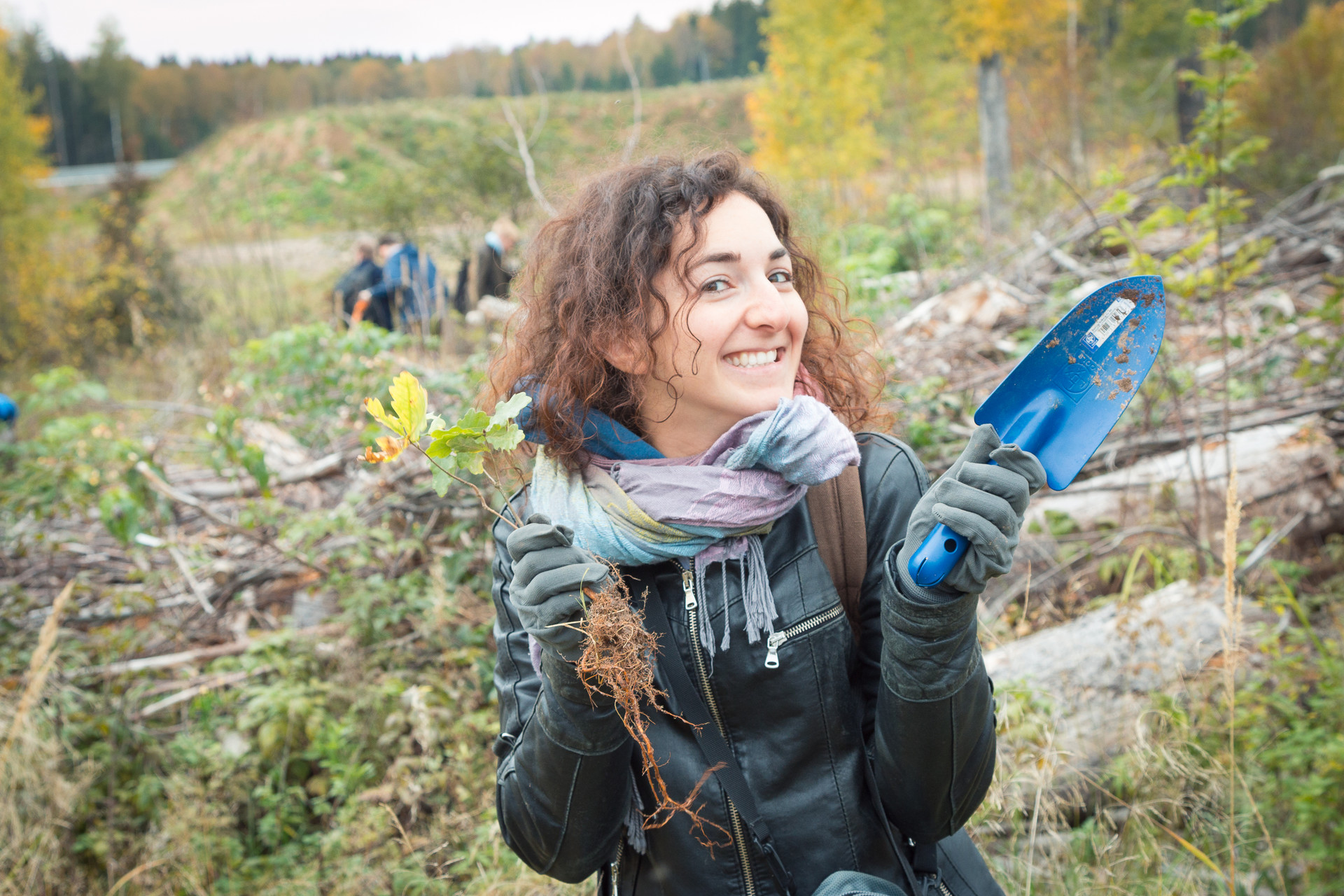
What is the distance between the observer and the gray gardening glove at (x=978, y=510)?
107cm

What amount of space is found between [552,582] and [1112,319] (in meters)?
0.98

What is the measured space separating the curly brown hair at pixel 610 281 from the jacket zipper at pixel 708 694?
330 millimetres

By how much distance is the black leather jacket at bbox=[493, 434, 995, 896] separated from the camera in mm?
1245

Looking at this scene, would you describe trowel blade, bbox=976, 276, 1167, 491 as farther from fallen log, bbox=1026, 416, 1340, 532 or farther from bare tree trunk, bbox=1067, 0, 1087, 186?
bare tree trunk, bbox=1067, 0, 1087, 186

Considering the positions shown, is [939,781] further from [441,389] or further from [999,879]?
[441,389]

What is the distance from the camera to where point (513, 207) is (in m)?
10.6

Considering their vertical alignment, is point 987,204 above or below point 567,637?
above

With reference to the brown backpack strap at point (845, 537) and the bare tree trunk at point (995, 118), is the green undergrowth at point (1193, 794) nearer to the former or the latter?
the brown backpack strap at point (845, 537)

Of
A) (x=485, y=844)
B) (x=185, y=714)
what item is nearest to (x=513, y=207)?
(x=185, y=714)

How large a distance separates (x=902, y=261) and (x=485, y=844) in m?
7.64

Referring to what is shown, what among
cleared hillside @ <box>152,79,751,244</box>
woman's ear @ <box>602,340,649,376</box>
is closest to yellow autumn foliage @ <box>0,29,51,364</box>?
cleared hillside @ <box>152,79,751,244</box>

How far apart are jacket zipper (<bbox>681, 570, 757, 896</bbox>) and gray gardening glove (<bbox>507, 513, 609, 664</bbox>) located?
25 centimetres

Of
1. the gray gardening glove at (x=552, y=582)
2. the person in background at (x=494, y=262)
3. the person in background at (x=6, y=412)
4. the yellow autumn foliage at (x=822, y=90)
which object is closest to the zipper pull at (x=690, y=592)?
the gray gardening glove at (x=552, y=582)

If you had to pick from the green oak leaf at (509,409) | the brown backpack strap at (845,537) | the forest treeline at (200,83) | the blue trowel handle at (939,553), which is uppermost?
the forest treeline at (200,83)
